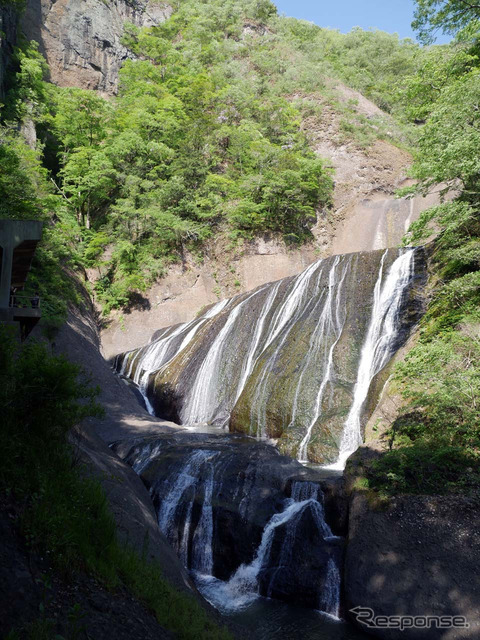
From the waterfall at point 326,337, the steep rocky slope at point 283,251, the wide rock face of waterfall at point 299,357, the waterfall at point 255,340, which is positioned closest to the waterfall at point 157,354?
the wide rock face of waterfall at point 299,357

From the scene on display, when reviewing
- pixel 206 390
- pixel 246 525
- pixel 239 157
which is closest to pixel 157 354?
pixel 206 390

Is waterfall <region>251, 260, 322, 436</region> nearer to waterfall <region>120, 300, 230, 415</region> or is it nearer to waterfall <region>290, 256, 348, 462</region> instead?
waterfall <region>290, 256, 348, 462</region>

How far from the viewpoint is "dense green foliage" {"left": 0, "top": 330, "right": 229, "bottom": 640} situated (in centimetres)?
367

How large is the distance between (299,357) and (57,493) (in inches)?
410

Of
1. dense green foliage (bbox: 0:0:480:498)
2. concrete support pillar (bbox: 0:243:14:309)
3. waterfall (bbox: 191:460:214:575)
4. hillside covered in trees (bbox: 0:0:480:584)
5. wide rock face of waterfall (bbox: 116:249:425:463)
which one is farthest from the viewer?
wide rock face of waterfall (bbox: 116:249:425:463)

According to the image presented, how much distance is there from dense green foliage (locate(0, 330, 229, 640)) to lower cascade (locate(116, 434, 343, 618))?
10.7 ft

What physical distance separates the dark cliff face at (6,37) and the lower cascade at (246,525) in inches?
884

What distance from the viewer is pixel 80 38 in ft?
118

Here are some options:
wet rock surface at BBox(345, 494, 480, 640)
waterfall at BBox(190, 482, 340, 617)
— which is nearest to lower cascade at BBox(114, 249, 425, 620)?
waterfall at BBox(190, 482, 340, 617)

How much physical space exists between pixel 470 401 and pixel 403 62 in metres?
46.5

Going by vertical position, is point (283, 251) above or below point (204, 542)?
above

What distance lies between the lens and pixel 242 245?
997 inches

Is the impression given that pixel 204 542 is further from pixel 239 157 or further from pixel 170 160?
pixel 239 157

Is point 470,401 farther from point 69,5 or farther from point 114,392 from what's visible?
point 69,5
